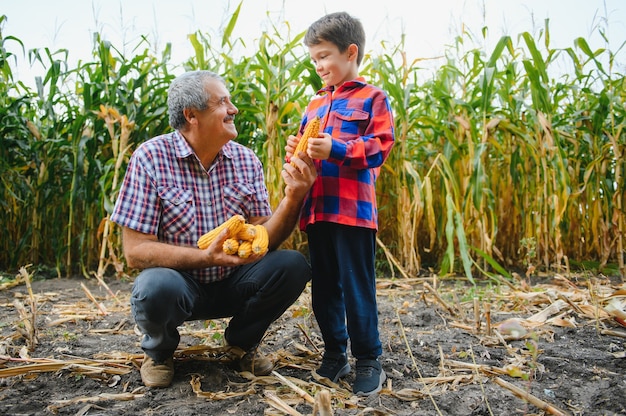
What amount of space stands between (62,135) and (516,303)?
3767 millimetres

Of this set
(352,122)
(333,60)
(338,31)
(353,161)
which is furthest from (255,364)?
(338,31)

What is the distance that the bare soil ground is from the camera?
5.13 ft

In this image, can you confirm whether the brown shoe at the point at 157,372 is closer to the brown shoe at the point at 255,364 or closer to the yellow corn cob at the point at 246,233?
the brown shoe at the point at 255,364

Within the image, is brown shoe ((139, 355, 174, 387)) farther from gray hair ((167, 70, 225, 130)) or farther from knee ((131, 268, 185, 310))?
gray hair ((167, 70, 225, 130))

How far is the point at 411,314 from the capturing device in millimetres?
2766

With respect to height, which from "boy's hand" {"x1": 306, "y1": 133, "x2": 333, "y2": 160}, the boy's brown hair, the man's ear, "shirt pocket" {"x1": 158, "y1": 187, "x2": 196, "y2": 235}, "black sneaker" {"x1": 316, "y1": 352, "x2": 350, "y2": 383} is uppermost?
the boy's brown hair

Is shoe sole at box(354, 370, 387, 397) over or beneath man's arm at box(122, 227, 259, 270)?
beneath

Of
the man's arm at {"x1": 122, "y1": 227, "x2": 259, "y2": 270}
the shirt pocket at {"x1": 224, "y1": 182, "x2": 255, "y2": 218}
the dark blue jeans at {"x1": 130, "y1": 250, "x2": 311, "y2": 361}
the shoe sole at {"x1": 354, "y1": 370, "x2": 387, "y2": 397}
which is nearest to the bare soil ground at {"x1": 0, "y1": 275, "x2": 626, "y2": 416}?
the shoe sole at {"x1": 354, "y1": 370, "x2": 387, "y2": 397}

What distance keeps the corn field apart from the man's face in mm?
1483

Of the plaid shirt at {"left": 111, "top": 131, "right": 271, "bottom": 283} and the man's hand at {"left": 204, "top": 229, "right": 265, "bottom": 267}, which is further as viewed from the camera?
the plaid shirt at {"left": 111, "top": 131, "right": 271, "bottom": 283}

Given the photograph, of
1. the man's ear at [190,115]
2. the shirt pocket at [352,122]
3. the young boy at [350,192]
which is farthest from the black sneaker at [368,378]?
the man's ear at [190,115]

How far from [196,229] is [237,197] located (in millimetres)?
221

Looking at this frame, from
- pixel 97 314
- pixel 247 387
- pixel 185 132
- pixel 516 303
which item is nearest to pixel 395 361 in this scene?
pixel 247 387

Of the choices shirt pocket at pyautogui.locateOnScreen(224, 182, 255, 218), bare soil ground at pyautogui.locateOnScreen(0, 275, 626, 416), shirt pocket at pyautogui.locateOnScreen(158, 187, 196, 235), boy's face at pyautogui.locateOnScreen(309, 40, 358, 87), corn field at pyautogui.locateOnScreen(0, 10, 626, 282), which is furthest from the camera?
corn field at pyautogui.locateOnScreen(0, 10, 626, 282)
